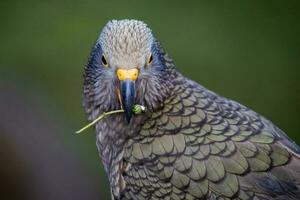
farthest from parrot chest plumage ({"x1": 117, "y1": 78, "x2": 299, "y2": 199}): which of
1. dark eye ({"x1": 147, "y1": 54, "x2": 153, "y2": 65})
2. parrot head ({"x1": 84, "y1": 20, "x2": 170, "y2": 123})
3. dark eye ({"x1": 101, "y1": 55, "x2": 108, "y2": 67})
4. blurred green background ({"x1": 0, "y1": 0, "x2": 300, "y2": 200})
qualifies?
blurred green background ({"x1": 0, "y1": 0, "x2": 300, "y2": 200})

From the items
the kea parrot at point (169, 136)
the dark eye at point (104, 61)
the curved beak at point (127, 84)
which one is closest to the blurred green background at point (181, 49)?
the kea parrot at point (169, 136)

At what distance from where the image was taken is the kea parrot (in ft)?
10.5

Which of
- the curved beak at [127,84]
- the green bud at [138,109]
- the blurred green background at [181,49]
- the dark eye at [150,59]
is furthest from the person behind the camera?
the blurred green background at [181,49]

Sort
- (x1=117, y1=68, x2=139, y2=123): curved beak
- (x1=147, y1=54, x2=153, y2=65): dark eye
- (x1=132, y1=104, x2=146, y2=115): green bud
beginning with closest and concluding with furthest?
1. (x1=117, y1=68, x2=139, y2=123): curved beak
2. (x1=147, y1=54, x2=153, y2=65): dark eye
3. (x1=132, y1=104, x2=146, y2=115): green bud

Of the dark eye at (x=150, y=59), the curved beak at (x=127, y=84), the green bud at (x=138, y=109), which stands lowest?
the green bud at (x=138, y=109)

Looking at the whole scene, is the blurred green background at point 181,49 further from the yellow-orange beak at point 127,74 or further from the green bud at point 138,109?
the yellow-orange beak at point 127,74

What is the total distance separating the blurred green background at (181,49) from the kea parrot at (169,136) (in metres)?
2.48

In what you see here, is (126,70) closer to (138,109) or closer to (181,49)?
(138,109)

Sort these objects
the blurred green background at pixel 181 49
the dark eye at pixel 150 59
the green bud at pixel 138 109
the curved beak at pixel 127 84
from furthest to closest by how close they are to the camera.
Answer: the blurred green background at pixel 181 49
the green bud at pixel 138 109
the dark eye at pixel 150 59
the curved beak at pixel 127 84

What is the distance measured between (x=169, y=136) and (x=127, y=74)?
455 mm

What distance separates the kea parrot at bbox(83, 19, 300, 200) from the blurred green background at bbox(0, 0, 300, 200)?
2.48 metres

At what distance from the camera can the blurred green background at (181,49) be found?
619cm

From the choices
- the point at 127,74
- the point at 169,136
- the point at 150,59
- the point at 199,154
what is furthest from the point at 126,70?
the point at 199,154

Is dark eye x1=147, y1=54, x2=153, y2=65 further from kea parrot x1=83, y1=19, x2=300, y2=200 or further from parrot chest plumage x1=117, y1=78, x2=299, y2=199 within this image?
parrot chest plumage x1=117, y1=78, x2=299, y2=199
